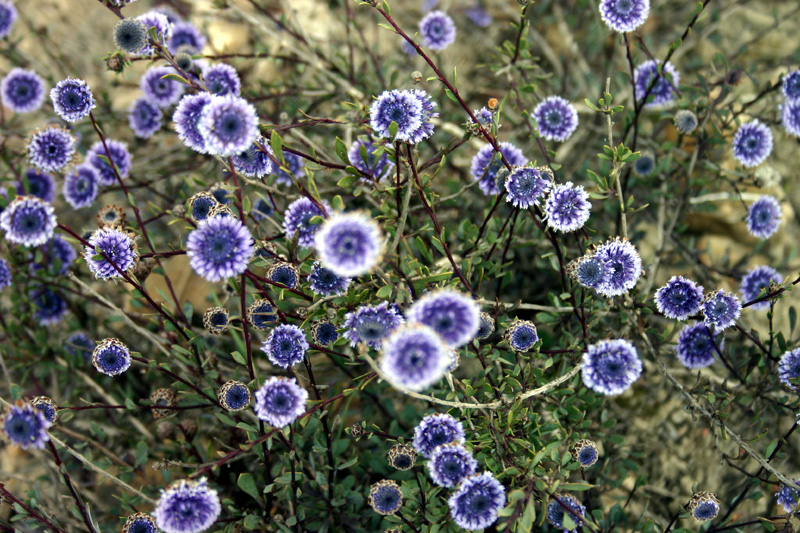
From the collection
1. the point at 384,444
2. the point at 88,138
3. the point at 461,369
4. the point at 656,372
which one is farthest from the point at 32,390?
the point at 656,372

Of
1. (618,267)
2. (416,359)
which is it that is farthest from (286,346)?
(618,267)

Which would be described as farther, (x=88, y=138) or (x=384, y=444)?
(x=88, y=138)

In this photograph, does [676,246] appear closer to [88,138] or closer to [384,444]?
[384,444]

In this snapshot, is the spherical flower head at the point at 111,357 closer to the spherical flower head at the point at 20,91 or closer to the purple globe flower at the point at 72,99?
the purple globe flower at the point at 72,99

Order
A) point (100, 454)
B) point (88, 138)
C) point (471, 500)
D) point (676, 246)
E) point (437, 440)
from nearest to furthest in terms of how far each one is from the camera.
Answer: point (471, 500), point (437, 440), point (100, 454), point (676, 246), point (88, 138)

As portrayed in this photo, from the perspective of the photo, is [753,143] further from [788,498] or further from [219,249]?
[219,249]

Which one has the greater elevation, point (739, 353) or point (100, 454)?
point (739, 353)
